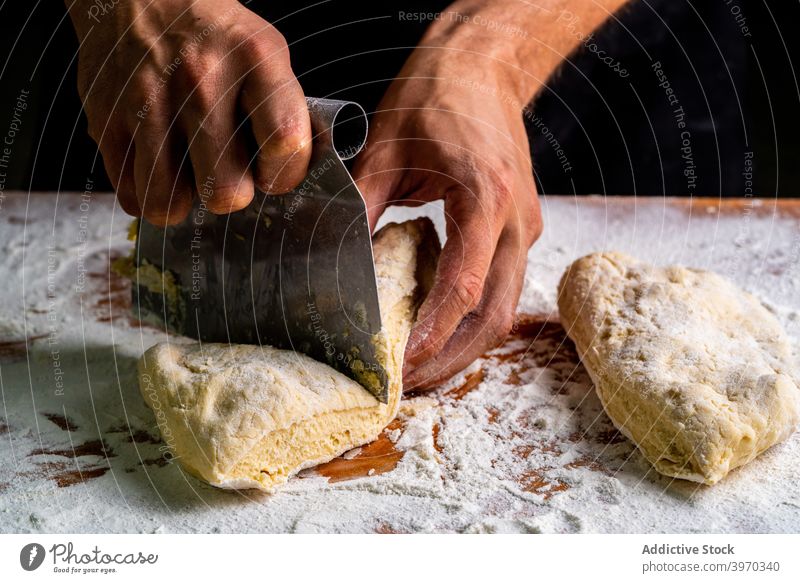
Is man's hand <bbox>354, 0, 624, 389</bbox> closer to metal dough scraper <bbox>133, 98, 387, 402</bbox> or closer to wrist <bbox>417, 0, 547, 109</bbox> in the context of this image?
wrist <bbox>417, 0, 547, 109</bbox>

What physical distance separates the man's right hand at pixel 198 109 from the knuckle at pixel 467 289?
358 mm

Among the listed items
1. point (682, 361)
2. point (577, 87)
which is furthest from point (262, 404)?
point (577, 87)

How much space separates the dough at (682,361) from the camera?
1.25 meters

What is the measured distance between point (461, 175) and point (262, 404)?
22.4 inches

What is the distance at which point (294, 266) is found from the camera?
4.51ft

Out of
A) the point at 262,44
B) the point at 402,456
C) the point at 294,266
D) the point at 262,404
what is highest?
the point at 262,44

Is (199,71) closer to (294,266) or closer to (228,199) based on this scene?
(228,199)

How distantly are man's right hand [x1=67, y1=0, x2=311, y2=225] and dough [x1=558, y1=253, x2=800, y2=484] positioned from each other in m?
0.65

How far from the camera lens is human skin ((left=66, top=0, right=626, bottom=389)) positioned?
47.2 inches

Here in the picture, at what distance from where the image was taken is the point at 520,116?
176 centimetres

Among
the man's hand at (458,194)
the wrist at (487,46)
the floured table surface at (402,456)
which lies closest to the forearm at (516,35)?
the wrist at (487,46)

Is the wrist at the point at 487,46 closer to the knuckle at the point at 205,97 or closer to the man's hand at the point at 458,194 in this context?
the man's hand at the point at 458,194

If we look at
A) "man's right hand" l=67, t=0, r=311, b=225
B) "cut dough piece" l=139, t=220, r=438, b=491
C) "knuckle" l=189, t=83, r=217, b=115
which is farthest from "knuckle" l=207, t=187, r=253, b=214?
"cut dough piece" l=139, t=220, r=438, b=491

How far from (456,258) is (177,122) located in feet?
1.70
